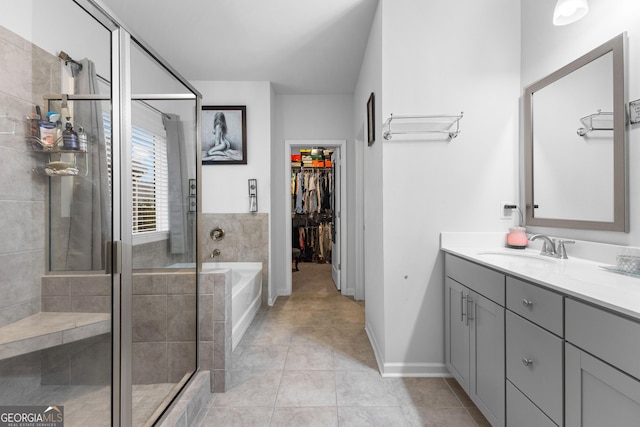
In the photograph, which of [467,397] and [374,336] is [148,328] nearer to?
[374,336]

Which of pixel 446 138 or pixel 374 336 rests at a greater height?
pixel 446 138

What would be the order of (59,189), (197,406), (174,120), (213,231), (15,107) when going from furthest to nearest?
(213,231) → (174,120) → (197,406) → (59,189) → (15,107)

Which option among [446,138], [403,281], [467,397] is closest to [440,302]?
[403,281]

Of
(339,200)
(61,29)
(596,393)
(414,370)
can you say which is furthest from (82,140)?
(339,200)

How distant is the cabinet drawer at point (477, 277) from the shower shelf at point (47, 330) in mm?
1698

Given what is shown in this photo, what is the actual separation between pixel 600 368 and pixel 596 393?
0.08 metres

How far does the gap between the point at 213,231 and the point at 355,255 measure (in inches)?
72.0

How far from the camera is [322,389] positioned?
1.83 metres

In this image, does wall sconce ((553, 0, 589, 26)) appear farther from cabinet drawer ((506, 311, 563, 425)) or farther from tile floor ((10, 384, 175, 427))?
tile floor ((10, 384, 175, 427))

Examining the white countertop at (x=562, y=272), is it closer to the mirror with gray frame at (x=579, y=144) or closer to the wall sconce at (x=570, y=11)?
the mirror with gray frame at (x=579, y=144)

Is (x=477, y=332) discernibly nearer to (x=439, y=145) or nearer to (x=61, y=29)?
(x=439, y=145)

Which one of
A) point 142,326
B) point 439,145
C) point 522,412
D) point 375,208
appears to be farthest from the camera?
point 375,208

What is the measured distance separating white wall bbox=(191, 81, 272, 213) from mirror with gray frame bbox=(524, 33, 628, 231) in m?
2.57

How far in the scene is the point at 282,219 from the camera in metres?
3.82
